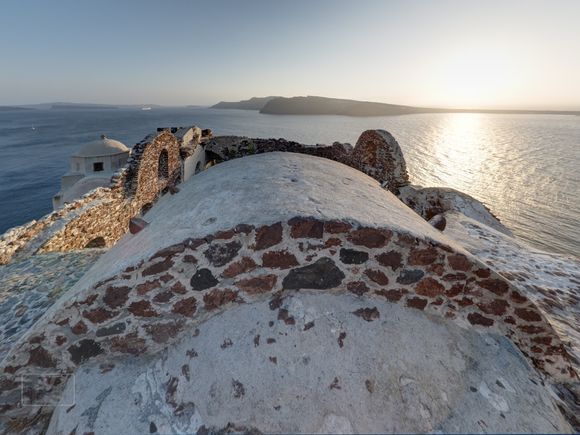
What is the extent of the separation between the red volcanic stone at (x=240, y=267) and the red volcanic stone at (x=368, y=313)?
3.82ft

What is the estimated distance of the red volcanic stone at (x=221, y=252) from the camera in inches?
118

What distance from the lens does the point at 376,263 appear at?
314 centimetres

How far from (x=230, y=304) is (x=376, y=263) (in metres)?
1.58

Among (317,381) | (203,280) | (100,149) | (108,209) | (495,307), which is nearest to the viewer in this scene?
(317,381)

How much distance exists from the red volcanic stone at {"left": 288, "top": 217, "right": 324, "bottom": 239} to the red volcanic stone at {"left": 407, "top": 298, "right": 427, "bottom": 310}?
1.24 metres

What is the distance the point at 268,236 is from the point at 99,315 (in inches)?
76.1

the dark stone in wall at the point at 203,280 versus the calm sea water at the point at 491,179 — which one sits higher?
the dark stone in wall at the point at 203,280

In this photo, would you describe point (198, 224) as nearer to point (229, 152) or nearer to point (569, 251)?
point (229, 152)

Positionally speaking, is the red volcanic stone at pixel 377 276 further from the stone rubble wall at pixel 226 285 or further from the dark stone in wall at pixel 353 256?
the dark stone in wall at pixel 353 256

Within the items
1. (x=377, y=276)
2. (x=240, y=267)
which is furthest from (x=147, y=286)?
(x=377, y=276)

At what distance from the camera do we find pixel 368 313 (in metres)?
3.08

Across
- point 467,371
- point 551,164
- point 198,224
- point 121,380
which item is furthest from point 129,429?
point 551,164

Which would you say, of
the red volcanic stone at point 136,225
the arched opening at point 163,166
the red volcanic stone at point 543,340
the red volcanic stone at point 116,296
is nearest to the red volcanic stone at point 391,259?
the red volcanic stone at point 543,340

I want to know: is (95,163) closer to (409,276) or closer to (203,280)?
(203,280)
